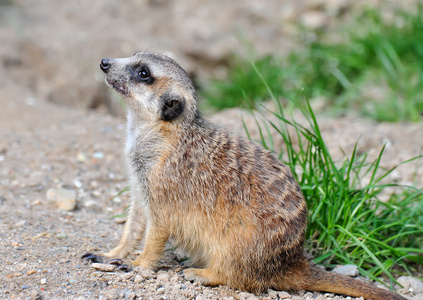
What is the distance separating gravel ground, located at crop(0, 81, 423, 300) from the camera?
2.68 m

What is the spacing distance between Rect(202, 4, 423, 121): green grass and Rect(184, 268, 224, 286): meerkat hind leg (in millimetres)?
3240

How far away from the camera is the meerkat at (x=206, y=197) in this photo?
9.16ft

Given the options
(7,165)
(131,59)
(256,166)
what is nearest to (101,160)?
(7,165)

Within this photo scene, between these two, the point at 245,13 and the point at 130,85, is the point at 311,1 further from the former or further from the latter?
the point at 130,85

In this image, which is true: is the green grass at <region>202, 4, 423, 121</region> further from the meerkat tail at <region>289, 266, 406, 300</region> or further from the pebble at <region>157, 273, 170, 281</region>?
the pebble at <region>157, 273, 170, 281</region>

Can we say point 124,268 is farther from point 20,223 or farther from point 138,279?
point 20,223

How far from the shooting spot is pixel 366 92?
614 centimetres

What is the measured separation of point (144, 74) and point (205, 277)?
1.11 metres

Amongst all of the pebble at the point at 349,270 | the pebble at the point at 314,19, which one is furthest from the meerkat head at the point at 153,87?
the pebble at the point at 314,19

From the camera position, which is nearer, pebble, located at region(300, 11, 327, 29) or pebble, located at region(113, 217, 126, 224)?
pebble, located at region(113, 217, 126, 224)

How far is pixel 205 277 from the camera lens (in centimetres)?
287

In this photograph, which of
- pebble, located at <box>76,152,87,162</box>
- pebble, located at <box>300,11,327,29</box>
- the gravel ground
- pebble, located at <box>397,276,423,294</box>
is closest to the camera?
the gravel ground

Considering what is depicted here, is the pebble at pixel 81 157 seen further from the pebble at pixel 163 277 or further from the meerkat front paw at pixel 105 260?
the pebble at pixel 163 277

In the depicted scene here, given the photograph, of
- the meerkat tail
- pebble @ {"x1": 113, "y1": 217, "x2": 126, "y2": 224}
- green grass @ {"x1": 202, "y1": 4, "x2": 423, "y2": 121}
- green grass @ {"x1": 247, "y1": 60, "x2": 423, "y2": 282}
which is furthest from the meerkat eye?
green grass @ {"x1": 202, "y1": 4, "x2": 423, "y2": 121}
